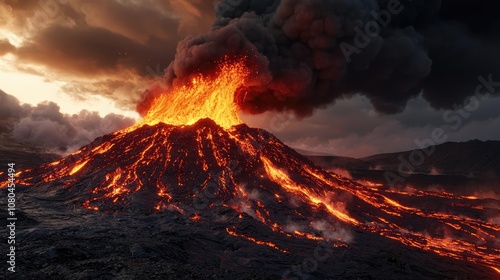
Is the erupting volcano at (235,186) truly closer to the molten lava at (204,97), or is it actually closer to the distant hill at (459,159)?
the molten lava at (204,97)

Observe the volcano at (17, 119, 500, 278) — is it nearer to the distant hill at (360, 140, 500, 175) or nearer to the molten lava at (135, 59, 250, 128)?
the molten lava at (135, 59, 250, 128)

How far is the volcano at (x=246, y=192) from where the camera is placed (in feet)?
86.0

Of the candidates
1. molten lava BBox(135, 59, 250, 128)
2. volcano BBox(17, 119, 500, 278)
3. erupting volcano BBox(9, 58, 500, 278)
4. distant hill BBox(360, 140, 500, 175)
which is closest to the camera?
volcano BBox(17, 119, 500, 278)

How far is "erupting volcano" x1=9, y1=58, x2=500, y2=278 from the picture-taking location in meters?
26.5

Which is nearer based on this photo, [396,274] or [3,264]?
[3,264]

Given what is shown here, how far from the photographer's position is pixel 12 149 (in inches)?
4633

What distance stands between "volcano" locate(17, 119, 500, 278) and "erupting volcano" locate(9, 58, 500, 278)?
94 mm

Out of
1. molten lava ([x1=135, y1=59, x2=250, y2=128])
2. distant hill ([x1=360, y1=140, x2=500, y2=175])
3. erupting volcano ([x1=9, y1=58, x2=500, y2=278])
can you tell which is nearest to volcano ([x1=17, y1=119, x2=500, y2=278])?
erupting volcano ([x1=9, y1=58, x2=500, y2=278])

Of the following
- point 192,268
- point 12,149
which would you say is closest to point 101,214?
point 192,268

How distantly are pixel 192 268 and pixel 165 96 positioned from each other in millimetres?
34675

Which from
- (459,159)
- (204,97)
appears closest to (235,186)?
(204,97)

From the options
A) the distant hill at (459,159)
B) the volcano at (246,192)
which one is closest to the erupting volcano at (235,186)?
the volcano at (246,192)

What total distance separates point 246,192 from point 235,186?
1.25 metres

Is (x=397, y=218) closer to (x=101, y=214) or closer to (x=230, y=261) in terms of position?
(x=230, y=261)
